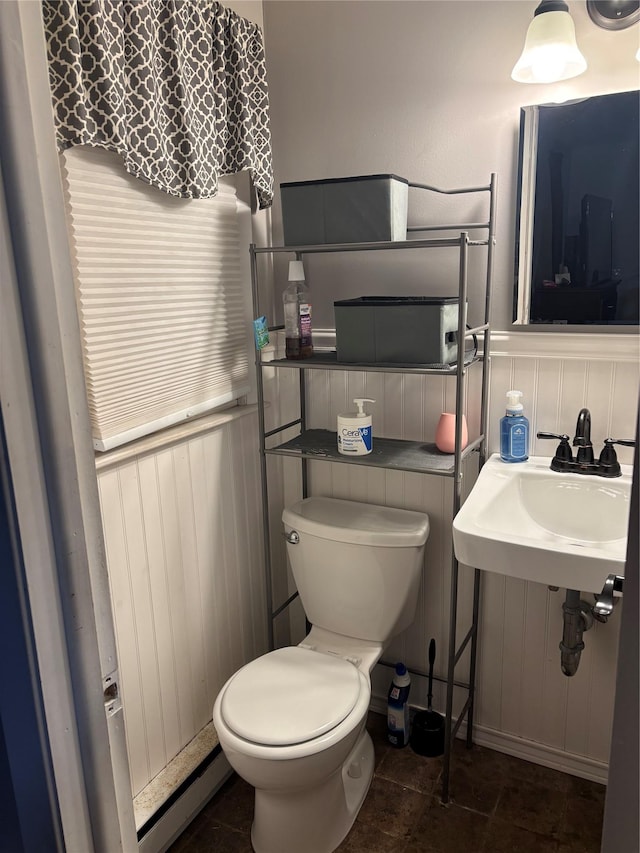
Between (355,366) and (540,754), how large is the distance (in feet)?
4.32

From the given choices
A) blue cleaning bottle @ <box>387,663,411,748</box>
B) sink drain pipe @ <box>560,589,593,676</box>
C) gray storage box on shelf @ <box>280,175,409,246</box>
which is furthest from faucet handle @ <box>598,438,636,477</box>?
blue cleaning bottle @ <box>387,663,411,748</box>

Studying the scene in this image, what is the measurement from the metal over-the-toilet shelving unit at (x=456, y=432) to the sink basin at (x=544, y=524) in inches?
4.3

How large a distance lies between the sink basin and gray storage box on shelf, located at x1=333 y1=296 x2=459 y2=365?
36 cm

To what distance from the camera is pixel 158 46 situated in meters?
1.55

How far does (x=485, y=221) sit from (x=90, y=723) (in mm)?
1560

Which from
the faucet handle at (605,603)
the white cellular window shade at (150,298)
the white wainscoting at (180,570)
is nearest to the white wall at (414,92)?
the white cellular window shade at (150,298)

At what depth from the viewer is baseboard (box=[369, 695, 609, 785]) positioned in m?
1.91

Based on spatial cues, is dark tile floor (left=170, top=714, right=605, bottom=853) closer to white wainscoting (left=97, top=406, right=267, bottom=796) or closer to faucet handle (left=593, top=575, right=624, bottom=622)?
white wainscoting (left=97, top=406, right=267, bottom=796)

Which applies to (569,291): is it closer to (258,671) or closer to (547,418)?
(547,418)

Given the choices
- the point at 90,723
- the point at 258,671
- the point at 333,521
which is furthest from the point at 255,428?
the point at 90,723

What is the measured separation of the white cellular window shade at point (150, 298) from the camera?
1.45 meters

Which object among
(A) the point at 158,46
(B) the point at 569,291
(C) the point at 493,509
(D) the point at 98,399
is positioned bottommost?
(C) the point at 493,509

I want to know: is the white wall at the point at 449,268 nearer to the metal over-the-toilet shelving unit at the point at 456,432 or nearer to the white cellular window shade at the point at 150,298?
the metal over-the-toilet shelving unit at the point at 456,432

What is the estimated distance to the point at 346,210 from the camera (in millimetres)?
1669
